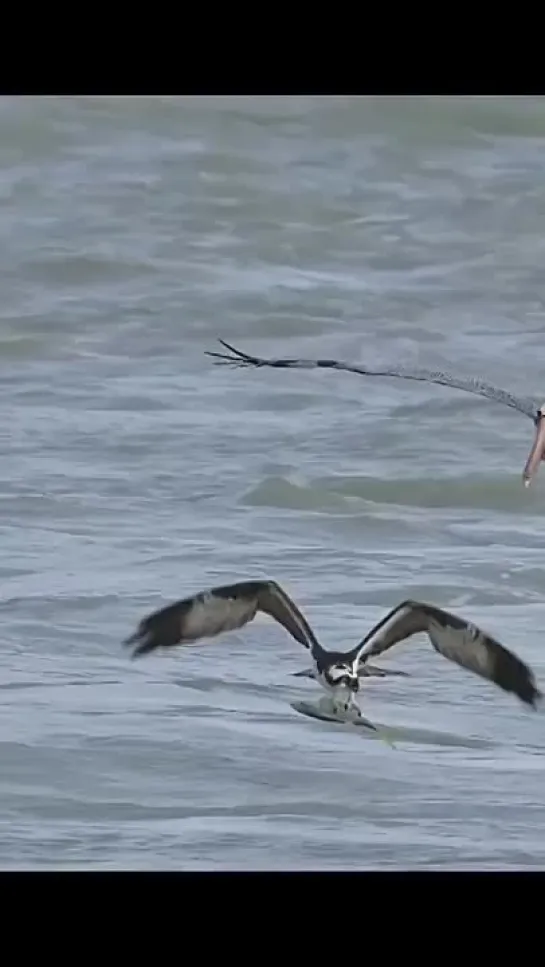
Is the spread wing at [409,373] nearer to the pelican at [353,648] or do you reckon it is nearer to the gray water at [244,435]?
the gray water at [244,435]

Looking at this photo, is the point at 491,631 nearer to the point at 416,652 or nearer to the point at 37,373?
the point at 416,652

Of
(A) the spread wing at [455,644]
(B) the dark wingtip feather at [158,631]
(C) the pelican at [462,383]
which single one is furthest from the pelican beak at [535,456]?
(B) the dark wingtip feather at [158,631]

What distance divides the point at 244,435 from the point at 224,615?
1.06 feet

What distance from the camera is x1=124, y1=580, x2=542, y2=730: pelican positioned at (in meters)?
3.09

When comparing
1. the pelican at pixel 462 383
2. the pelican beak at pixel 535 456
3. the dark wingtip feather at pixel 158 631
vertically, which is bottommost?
the dark wingtip feather at pixel 158 631

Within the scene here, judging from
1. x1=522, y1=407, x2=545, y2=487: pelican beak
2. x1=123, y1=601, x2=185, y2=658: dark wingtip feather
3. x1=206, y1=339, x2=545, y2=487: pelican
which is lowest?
x1=123, y1=601, x2=185, y2=658: dark wingtip feather

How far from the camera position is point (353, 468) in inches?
126

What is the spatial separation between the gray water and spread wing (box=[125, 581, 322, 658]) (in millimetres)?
39

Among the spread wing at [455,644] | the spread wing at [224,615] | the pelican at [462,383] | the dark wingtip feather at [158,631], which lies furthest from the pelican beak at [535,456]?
the dark wingtip feather at [158,631]

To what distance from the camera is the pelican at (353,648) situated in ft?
10.1

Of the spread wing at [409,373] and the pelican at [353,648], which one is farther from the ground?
the spread wing at [409,373]

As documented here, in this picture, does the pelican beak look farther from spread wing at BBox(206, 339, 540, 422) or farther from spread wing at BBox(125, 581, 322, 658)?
spread wing at BBox(125, 581, 322, 658)

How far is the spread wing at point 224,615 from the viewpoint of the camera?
3102mm

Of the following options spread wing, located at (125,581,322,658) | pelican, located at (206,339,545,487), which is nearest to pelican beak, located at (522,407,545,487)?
pelican, located at (206,339,545,487)
